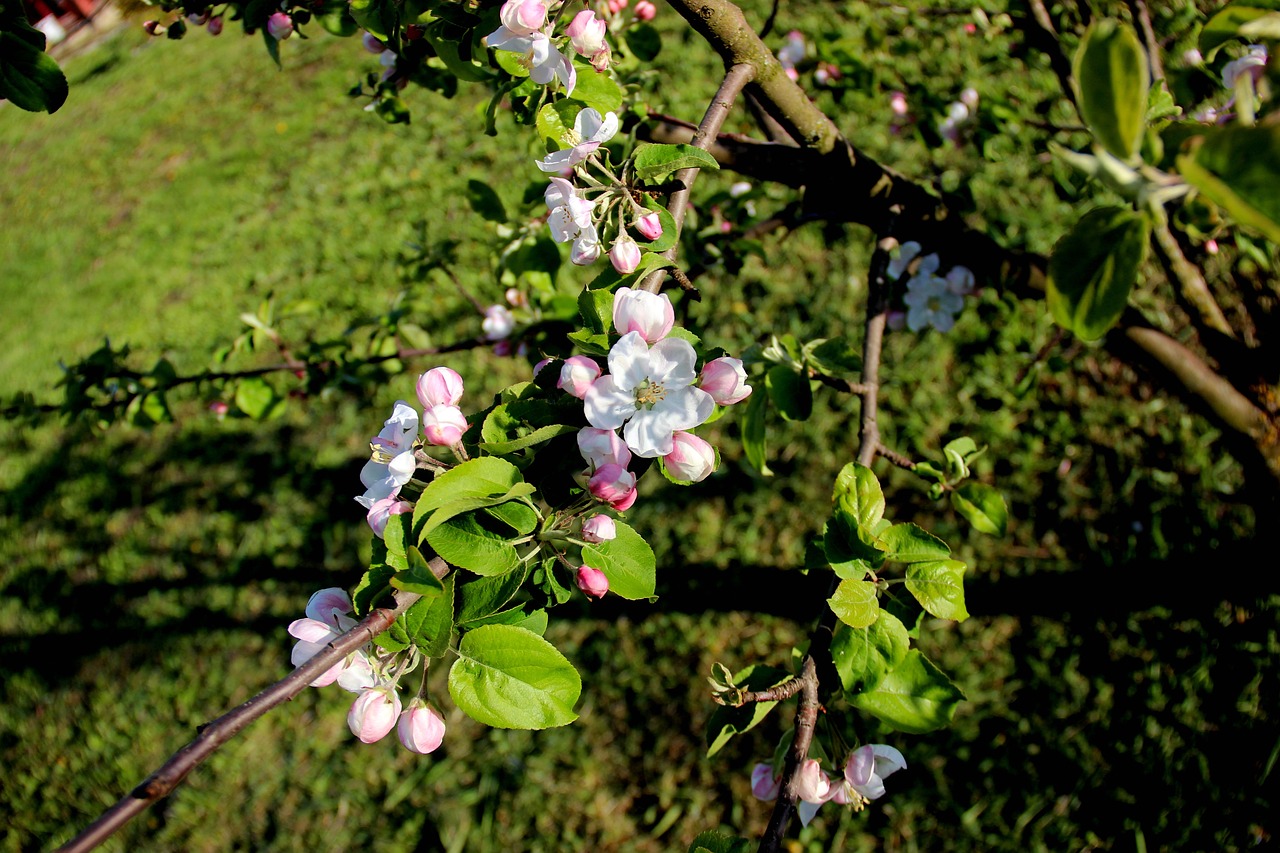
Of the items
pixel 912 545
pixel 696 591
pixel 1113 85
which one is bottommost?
pixel 696 591

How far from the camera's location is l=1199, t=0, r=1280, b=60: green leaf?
32.8 inches

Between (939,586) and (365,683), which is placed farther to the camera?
(939,586)

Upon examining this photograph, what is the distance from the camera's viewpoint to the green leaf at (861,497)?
108cm

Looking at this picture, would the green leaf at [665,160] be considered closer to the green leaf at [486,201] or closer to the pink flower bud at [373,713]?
the pink flower bud at [373,713]

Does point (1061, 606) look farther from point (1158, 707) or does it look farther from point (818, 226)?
point (818, 226)

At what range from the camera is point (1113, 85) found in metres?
0.60

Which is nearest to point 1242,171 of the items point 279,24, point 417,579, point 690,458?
point 690,458

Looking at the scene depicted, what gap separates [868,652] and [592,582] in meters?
0.37

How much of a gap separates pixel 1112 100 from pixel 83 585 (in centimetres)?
473

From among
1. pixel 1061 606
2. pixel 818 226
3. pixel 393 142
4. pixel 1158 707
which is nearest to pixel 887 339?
pixel 818 226

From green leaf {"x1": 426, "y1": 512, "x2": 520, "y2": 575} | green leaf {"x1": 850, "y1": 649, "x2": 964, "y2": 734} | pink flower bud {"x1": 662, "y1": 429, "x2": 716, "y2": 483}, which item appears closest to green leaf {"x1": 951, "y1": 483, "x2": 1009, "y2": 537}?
green leaf {"x1": 850, "y1": 649, "x2": 964, "y2": 734}

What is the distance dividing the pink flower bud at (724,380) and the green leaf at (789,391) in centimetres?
40

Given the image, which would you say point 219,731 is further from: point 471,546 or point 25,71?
point 25,71

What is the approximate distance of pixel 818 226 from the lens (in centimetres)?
370
